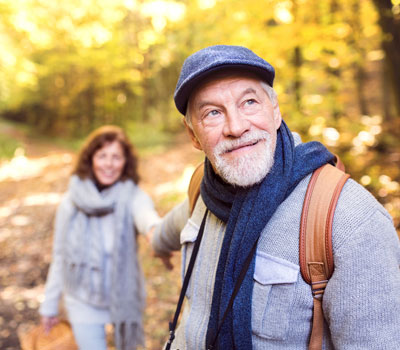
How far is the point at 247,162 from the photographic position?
4.81 feet

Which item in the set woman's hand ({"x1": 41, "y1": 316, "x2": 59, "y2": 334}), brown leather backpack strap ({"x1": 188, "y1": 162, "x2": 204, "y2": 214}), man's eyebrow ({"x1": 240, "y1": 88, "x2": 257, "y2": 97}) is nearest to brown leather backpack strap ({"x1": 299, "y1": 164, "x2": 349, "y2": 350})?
man's eyebrow ({"x1": 240, "y1": 88, "x2": 257, "y2": 97})

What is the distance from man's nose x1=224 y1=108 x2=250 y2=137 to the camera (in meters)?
1.47

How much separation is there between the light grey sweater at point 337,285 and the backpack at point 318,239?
0.02 metres

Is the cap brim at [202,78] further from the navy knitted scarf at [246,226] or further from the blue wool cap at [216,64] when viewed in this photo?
the navy knitted scarf at [246,226]

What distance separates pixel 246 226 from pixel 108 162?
7.20 ft

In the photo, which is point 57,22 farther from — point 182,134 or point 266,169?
point 266,169

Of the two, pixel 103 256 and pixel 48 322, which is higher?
pixel 103 256

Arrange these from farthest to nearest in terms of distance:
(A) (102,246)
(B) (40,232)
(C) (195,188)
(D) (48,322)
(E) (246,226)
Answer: (B) (40,232) < (A) (102,246) < (D) (48,322) < (C) (195,188) < (E) (246,226)

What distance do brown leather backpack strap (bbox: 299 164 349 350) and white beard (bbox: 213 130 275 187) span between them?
0.22 m

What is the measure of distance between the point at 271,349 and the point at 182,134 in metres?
16.5

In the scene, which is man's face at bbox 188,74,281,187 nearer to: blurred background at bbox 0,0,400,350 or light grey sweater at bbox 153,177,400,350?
light grey sweater at bbox 153,177,400,350

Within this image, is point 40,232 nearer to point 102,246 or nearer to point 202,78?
point 102,246

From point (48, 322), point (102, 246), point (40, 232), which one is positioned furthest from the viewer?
point (40, 232)

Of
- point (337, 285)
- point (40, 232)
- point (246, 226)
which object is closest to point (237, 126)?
point (246, 226)
